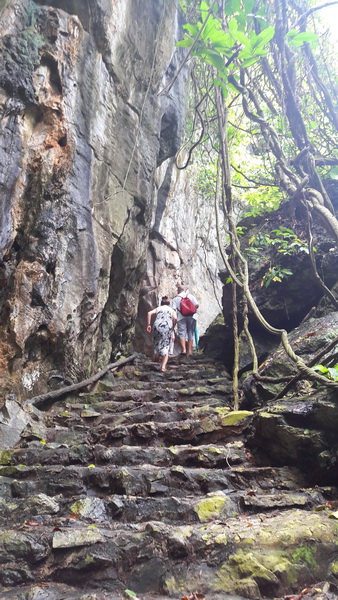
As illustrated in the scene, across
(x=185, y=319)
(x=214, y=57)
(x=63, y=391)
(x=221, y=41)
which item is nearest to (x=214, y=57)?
(x=214, y=57)

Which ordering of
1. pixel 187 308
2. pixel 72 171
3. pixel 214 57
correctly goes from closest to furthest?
pixel 214 57 → pixel 72 171 → pixel 187 308

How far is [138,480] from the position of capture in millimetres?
2941

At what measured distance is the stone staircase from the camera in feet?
6.54

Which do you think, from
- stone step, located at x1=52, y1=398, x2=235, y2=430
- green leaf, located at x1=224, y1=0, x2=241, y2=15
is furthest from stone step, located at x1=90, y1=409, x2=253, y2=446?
green leaf, located at x1=224, y1=0, x2=241, y2=15

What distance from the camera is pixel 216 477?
9.99 ft

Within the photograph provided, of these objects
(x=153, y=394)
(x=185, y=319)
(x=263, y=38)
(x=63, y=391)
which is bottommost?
(x=153, y=394)

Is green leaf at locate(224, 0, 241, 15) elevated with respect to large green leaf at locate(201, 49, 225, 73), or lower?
elevated

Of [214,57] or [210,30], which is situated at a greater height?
[210,30]

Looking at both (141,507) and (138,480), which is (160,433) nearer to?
(138,480)

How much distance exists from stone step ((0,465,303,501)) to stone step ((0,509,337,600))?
0.55 meters

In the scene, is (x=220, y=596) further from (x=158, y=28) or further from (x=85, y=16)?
(x=158, y=28)

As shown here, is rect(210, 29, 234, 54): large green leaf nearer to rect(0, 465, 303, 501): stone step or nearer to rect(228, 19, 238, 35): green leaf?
rect(228, 19, 238, 35): green leaf

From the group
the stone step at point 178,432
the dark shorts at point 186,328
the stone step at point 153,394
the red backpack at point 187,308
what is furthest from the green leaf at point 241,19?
the dark shorts at point 186,328

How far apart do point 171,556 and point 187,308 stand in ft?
21.0
